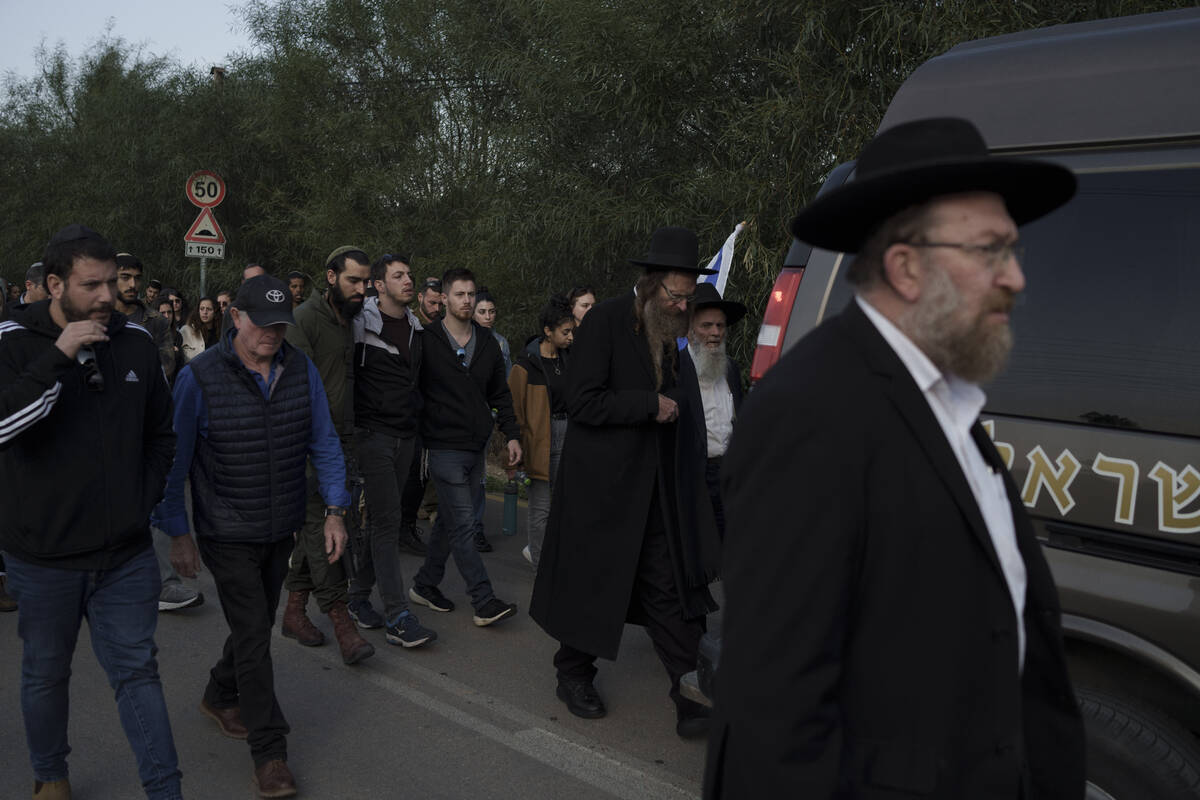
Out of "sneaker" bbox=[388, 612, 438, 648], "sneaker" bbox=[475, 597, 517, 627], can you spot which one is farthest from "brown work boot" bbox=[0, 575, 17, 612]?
"sneaker" bbox=[475, 597, 517, 627]

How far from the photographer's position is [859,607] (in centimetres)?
172

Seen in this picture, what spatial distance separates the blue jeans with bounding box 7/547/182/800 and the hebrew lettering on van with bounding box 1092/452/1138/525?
9.71ft

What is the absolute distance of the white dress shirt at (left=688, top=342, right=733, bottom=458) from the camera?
5848 millimetres

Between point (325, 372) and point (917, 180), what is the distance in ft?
15.5

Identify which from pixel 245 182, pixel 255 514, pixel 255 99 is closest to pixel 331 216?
pixel 255 99

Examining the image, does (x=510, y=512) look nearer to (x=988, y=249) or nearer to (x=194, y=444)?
(x=194, y=444)

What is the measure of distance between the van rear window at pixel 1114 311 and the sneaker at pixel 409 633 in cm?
371

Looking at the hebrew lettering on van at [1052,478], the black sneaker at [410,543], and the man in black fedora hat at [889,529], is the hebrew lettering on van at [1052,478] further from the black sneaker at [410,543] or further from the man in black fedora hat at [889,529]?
the black sneaker at [410,543]

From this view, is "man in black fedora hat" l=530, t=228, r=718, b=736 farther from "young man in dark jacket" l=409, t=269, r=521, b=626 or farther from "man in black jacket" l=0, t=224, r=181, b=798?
"man in black jacket" l=0, t=224, r=181, b=798

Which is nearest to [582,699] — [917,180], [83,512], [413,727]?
[413,727]

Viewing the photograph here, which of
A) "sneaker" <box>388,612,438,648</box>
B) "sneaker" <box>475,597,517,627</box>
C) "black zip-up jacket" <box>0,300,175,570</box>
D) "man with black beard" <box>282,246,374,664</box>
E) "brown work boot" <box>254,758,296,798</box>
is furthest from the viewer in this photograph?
"sneaker" <box>475,597,517,627</box>

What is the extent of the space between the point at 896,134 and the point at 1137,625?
1678mm

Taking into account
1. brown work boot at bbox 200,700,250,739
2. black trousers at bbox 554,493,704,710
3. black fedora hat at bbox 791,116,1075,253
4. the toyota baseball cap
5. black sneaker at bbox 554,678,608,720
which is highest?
black fedora hat at bbox 791,116,1075,253

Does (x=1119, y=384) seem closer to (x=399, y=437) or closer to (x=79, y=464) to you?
(x=79, y=464)
